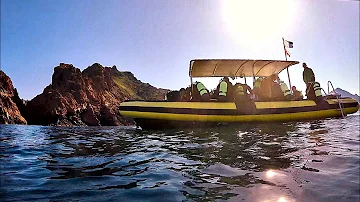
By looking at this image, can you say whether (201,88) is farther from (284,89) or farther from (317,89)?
(317,89)

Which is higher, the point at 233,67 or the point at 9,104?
the point at 9,104

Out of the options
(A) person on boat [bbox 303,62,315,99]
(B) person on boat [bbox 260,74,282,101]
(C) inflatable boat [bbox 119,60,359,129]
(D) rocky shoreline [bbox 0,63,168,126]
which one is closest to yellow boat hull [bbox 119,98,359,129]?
(C) inflatable boat [bbox 119,60,359,129]

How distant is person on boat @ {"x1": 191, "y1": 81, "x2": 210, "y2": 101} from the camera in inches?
454

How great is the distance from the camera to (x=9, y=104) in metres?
36.5

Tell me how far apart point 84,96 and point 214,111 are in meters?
45.6

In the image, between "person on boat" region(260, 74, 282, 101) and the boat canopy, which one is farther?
"person on boat" region(260, 74, 282, 101)

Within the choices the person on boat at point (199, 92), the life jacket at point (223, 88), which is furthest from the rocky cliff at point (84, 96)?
the life jacket at point (223, 88)

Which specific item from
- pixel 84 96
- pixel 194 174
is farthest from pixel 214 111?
pixel 84 96

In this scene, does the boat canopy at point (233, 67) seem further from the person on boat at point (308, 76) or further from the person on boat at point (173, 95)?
the person on boat at point (173, 95)

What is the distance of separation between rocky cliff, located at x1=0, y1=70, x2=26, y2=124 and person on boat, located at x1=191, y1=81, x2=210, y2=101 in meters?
30.1

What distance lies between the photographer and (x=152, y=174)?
3.88 meters

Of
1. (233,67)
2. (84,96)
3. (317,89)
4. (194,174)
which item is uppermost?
(84,96)

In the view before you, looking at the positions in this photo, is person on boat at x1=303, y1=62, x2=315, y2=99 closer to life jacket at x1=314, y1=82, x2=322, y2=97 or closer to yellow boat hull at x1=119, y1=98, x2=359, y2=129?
life jacket at x1=314, y1=82, x2=322, y2=97

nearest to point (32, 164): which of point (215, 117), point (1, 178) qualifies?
point (1, 178)
